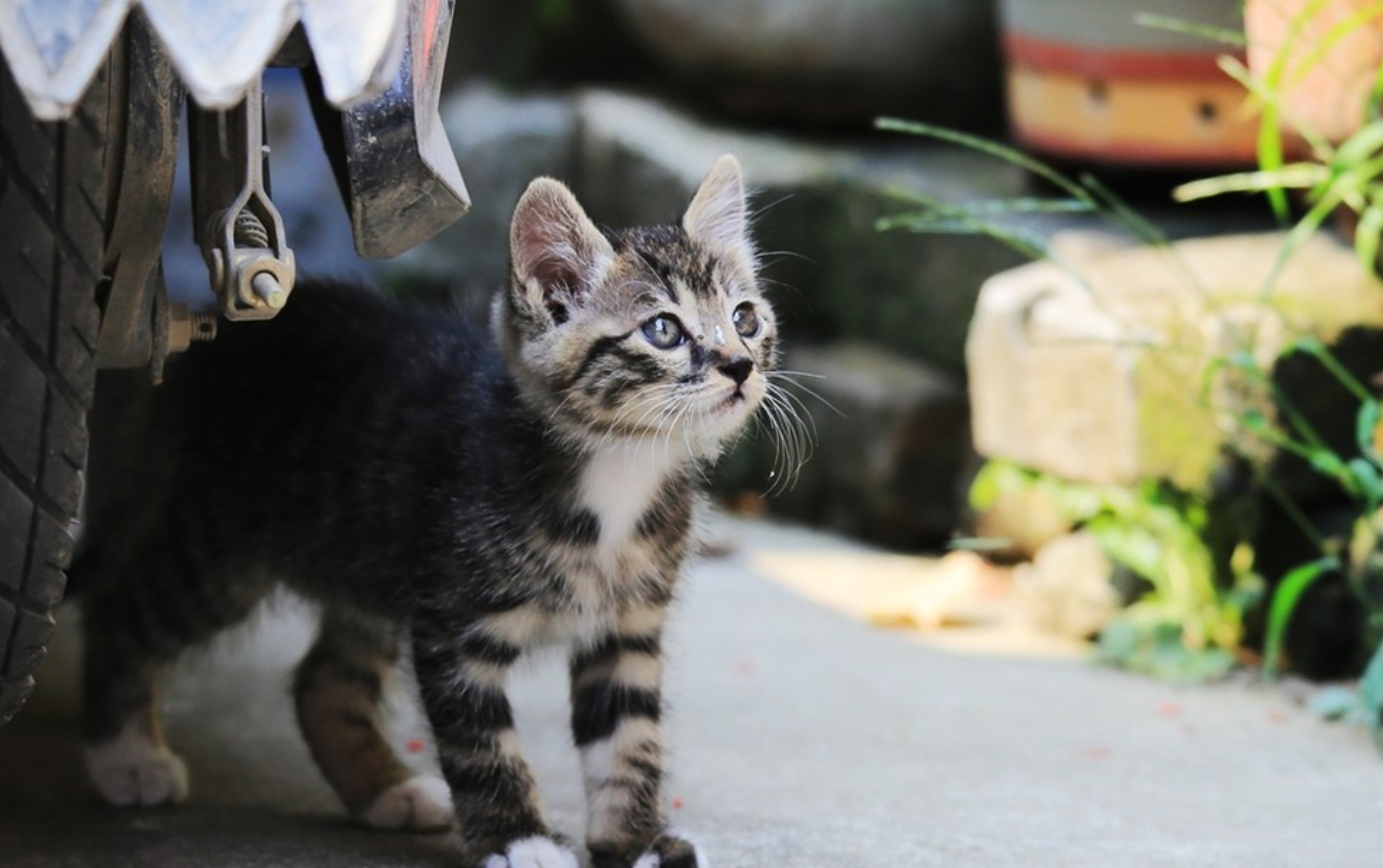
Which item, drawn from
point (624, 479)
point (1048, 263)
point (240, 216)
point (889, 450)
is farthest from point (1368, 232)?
point (240, 216)

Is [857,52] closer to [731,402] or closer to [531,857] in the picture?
[731,402]

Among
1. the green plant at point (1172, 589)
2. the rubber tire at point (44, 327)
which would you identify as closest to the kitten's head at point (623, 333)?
the rubber tire at point (44, 327)

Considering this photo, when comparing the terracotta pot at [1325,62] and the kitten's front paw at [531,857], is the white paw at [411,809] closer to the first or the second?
the kitten's front paw at [531,857]

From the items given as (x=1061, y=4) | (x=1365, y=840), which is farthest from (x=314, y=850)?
(x=1061, y=4)

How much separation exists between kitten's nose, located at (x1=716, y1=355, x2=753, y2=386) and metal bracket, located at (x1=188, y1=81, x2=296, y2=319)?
0.78 metres

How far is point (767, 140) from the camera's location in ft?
21.4

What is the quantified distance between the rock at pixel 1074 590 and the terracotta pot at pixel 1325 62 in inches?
47.9

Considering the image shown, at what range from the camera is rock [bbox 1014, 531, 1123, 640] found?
4.66m

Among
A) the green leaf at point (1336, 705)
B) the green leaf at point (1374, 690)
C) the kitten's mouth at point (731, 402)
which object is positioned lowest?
the green leaf at point (1336, 705)

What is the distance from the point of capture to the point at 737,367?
280 centimetres

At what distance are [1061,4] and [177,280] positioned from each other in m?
3.94

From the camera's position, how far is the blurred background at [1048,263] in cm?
416

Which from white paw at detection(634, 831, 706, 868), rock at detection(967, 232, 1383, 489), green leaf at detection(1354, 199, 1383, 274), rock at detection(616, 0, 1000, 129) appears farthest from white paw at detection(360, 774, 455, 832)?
rock at detection(616, 0, 1000, 129)

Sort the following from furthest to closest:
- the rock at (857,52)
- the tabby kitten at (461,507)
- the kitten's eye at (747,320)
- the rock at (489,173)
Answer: the rock at (489,173)
the rock at (857,52)
the kitten's eye at (747,320)
the tabby kitten at (461,507)
